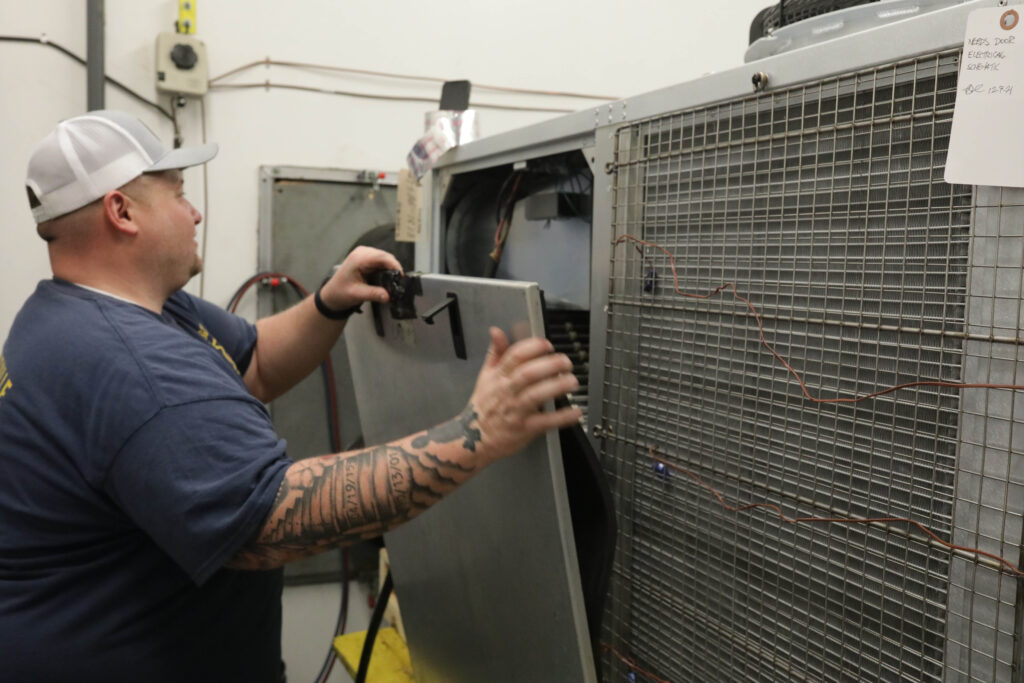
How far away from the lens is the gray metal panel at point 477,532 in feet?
2.81

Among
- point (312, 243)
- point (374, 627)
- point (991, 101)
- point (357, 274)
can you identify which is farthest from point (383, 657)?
point (991, 101)

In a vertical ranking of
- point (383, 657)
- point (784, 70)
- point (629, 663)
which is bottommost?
point (383, 657)

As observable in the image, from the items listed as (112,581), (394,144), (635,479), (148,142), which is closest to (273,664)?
(112,581)

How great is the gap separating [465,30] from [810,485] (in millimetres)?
2040

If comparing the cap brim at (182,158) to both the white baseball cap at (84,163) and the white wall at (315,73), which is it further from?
the white wall at (315,73)

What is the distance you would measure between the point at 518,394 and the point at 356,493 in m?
0.26

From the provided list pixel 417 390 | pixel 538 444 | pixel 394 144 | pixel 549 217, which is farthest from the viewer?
pixel 394 144

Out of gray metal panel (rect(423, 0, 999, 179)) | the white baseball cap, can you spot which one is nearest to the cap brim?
the white baseball cap

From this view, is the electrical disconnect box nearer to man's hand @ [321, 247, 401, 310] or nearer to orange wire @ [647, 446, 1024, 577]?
man's hand @ [321, 247, 401, 310]

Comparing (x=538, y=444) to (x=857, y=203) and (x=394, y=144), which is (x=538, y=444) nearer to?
(x=857, y=203)

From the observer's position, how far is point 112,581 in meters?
1.02

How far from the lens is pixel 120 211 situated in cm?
111

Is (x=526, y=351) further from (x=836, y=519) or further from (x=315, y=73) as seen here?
(x=315, y=73)

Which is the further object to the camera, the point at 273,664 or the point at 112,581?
the point at 273,664
